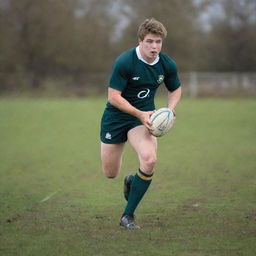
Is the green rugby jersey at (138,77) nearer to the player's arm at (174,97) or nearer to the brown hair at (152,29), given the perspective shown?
the player's arm at (174,97)

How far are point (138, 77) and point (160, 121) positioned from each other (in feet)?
2.04

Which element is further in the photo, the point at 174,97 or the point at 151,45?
the point at 174,97

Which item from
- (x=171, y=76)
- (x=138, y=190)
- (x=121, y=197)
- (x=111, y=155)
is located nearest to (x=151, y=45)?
(x=171, y=76)

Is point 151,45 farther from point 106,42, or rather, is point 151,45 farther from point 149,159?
point 106,42

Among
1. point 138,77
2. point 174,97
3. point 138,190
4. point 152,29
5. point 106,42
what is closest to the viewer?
point 152,29

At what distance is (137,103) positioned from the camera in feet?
21.9

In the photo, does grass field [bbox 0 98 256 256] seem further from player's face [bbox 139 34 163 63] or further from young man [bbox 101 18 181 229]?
player's face [bbox 139 34 163 63]

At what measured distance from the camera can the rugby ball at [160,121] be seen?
244 inches

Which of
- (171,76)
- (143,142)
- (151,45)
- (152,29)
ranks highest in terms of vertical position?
(152,29)

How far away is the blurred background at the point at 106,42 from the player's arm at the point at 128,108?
2745cm

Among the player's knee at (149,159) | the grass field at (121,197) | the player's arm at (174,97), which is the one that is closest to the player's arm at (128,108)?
the player's knee at (149,159)

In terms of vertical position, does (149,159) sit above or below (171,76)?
below

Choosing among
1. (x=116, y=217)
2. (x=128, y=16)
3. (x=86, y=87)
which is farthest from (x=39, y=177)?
(x=128, y=16)

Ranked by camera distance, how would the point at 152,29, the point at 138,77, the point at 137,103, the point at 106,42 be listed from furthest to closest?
the point at 106,42
the point at 137,103
the point at 138,77
the point at 152,29
